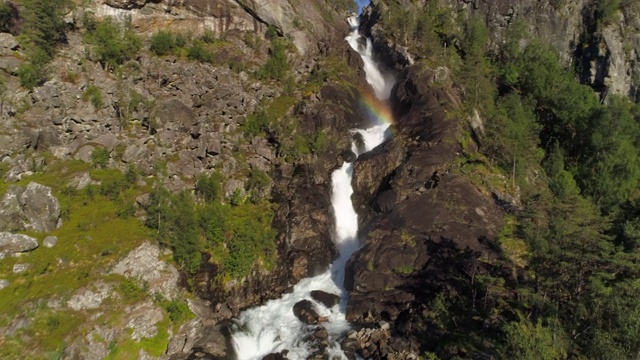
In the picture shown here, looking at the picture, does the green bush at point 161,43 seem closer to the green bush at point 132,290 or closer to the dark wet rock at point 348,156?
the dark wet rock at point 348,156

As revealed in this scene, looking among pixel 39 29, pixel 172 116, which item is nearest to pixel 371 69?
pixel 172 116

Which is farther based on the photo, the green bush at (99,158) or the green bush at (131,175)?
the green bush at (99,158)

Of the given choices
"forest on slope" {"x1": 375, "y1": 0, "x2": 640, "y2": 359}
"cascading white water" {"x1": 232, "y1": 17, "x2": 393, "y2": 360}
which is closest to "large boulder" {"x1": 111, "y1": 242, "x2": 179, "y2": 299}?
"cascading white water" {"x1": 232, "y1": 17, "x2": 393, "y2": 360}

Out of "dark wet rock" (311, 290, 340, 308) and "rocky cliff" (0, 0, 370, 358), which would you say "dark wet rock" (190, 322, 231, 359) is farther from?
"dark wet rock" (311, 290, 340, 308)

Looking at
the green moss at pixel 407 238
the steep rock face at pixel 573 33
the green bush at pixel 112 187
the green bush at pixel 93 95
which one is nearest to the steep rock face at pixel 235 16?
the steep rock face at pixel 573 33

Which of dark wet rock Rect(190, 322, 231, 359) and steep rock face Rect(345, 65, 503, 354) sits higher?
steep rock face Rect(345, 65, 503, 354)

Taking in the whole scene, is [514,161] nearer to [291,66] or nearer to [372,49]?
[291,66]
